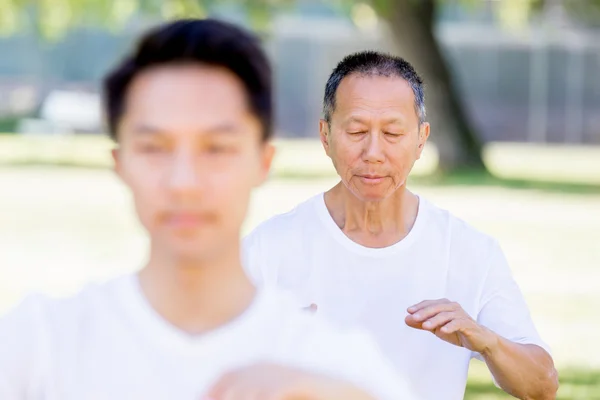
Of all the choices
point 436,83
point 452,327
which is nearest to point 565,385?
point 452,327

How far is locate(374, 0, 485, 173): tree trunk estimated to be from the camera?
23.6m

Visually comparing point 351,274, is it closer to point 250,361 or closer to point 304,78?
point 250,361

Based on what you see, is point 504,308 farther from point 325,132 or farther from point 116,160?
point 116,160

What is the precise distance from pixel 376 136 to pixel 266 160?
180 cm

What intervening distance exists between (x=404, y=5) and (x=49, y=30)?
619cm

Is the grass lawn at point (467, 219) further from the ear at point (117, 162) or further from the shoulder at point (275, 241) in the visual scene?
the ear at point (117, 162)

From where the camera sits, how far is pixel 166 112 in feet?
5.65

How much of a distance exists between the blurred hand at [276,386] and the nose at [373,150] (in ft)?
6.42

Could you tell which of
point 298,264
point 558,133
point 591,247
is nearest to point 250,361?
point 298,264

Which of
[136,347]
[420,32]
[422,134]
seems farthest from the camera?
[420,32]

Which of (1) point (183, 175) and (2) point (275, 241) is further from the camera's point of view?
(2) point (275, 241)

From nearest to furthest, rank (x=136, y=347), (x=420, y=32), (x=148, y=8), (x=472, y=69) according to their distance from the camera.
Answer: (x=136, y=347) → (x=148, y=8) → (x=420, y=32) → (x=472, y=69)

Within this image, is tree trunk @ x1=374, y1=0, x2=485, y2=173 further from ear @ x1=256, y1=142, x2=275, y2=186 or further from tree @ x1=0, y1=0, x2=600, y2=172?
ear @ x1=256, y1=142, x2=275, y2=186

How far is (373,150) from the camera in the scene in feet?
11.8
